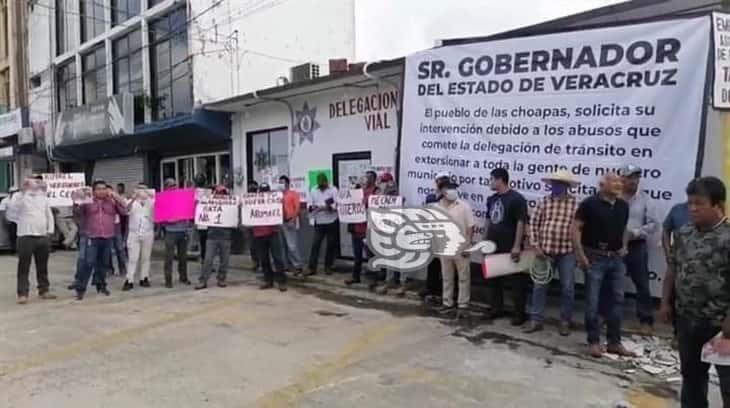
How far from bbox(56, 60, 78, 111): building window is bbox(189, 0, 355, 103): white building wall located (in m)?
9.55

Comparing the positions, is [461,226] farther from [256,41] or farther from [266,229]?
[256,41]

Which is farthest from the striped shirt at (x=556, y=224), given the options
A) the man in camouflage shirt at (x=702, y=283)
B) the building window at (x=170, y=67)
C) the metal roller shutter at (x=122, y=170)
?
the metal roller shutter at (x=122, y=170)

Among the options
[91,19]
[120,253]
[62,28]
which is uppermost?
[62,28]

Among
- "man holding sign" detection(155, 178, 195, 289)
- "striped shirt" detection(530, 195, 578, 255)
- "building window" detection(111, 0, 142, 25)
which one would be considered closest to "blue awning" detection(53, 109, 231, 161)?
"building window" detection(111, 0, 142, 25)

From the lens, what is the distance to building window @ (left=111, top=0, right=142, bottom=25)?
18.6m

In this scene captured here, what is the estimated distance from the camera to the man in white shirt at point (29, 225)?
943 cm

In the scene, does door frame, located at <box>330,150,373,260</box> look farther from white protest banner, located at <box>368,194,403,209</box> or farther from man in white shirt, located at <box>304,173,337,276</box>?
white protest banner, located at <box>368,194,403,209</box>

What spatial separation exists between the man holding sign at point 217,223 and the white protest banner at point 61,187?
2.42 meters

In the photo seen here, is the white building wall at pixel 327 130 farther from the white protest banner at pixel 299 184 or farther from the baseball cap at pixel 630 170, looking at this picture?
the baseball cap at pixel 630 170

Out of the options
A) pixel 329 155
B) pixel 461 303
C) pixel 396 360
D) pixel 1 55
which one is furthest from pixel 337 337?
pixel 1 55

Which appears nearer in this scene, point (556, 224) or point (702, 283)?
point (702, 283)

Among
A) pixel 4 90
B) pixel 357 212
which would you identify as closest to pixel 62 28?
pixel 4 90

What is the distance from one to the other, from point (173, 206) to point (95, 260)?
1.46 metres

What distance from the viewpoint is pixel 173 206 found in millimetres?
10367
